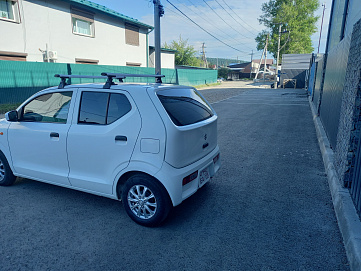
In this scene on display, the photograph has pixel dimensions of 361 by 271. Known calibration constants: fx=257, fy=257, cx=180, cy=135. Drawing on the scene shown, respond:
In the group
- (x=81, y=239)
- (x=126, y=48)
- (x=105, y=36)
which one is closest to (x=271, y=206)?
(x=81, y=239)

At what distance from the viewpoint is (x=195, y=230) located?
10.1 ft

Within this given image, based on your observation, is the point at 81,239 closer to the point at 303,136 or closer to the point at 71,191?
the point at 71,191

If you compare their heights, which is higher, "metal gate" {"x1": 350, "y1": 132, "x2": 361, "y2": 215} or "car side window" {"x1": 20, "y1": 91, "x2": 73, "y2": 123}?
"car side window" {"x1": 20, "y1": 91, "x2": 73, "y2": 123}

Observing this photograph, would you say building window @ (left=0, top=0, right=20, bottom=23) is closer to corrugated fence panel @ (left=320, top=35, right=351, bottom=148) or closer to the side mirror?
the side mirror

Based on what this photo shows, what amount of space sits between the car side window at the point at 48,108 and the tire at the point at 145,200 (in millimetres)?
1369

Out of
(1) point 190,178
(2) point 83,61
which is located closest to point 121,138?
(1) point 190,178

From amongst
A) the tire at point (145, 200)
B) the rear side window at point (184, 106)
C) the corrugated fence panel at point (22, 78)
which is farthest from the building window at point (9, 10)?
the tire at point (145, 200)

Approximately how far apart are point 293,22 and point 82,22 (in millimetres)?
40932

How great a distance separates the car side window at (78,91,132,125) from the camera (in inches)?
124

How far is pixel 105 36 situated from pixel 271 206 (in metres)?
→ 20.0

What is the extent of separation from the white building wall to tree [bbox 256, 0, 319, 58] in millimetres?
35369

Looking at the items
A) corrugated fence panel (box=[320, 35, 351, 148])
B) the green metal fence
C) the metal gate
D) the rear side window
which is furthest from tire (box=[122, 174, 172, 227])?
the green metal fence

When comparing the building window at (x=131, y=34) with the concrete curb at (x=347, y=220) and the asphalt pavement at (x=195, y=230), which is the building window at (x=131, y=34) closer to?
the asphalt pavement at (x=195, y=230)

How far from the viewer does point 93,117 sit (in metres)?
3.34
